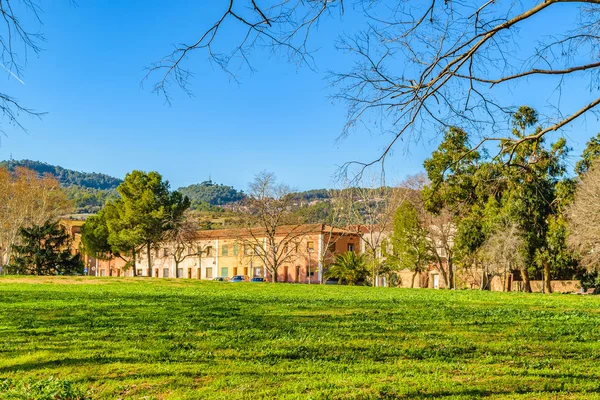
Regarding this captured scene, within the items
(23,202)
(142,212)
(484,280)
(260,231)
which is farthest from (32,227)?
(484,280)

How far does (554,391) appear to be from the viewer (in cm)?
688

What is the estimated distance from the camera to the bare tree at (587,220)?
100 feet

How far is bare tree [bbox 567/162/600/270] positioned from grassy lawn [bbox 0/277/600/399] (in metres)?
17.7

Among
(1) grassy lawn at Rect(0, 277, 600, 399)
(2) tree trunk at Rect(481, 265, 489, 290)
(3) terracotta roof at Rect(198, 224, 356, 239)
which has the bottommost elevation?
(2) tree trunk at Rect(481, 265, 489, 290)

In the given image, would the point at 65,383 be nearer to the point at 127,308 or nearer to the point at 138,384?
the point at 138,384

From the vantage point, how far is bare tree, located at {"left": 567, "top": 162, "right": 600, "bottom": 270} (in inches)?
1203

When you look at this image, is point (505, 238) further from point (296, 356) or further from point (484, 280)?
point (296, 356)

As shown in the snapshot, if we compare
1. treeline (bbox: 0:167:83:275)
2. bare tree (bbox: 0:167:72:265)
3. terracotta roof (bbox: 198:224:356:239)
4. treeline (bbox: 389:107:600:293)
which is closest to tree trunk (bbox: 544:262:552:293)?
treeline (bbox: 389:107:600:293)

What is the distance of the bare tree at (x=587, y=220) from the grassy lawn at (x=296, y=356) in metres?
17.7

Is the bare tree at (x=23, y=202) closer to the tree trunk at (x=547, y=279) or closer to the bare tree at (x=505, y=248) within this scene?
the bare tree at (x=505, y=248)

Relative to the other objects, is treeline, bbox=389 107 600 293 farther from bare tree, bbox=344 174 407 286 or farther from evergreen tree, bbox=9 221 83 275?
evergreen tree, bbox=9 221 83 275

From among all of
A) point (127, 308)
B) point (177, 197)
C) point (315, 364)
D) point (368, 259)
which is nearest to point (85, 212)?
point (177, 197)

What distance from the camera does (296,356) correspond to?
8945mm

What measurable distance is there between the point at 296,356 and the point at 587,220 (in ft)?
93.0
